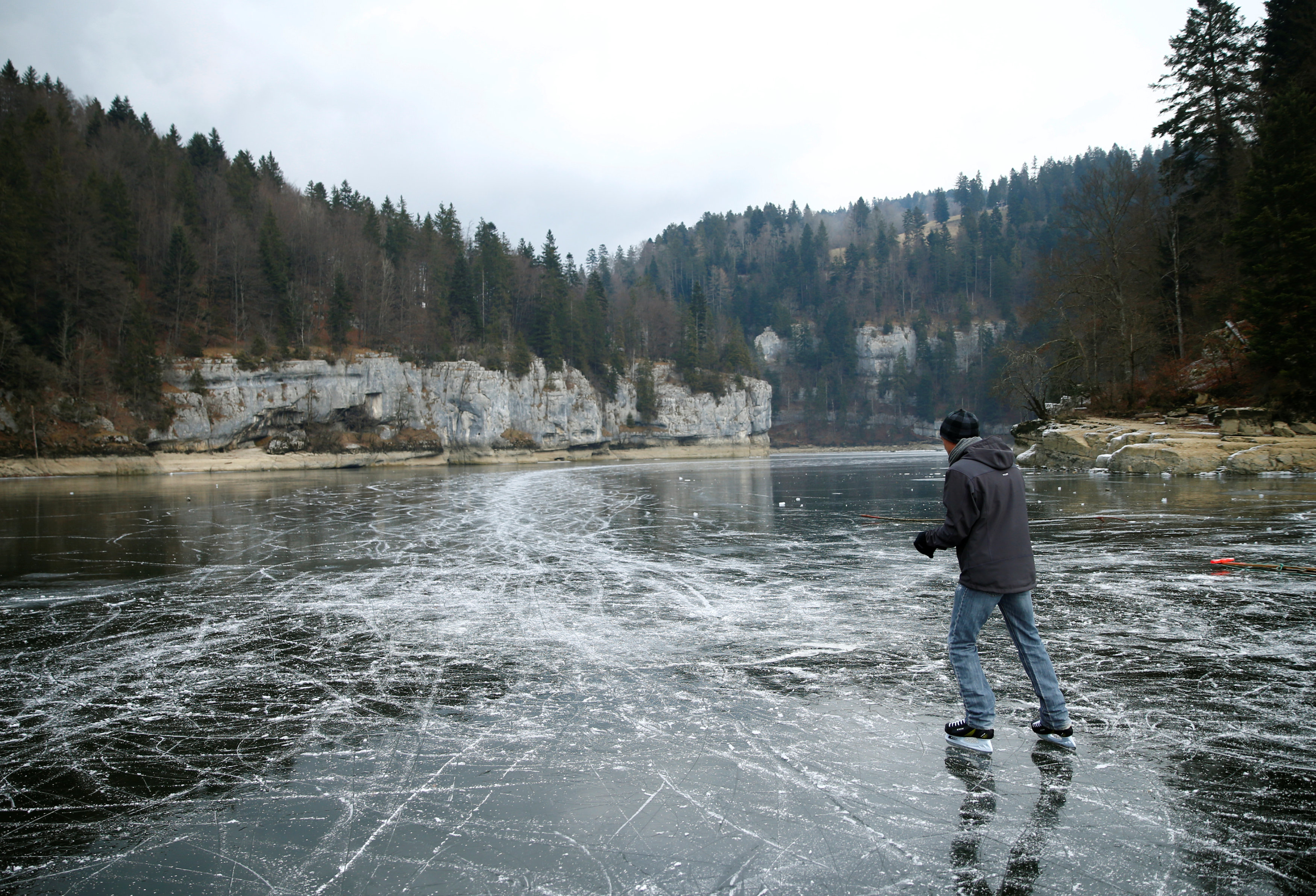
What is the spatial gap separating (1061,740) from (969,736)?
49 centimetres

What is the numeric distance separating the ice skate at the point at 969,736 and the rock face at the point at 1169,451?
23.5 m

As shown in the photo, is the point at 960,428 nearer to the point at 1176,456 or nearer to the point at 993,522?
the point at 993,522

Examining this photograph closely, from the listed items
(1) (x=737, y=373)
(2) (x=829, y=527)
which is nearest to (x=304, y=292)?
(1) (x=737, y=373)

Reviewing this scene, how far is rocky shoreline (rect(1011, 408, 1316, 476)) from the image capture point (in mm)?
20953

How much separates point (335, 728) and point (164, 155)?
80418mm

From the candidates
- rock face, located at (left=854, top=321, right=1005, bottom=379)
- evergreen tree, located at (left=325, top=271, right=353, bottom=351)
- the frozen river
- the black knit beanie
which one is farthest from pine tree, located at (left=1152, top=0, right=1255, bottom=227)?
rock face, located at (left=854, top=321, right=1005, bottom=379)

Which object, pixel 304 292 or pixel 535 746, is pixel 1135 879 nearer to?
pixel 535 746

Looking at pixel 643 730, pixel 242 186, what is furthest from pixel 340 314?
pixel 643 730

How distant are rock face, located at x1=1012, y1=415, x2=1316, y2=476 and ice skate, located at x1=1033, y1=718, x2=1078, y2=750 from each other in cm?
2318

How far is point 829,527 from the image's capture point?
551 inches

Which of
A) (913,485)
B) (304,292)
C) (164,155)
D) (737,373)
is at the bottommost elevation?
(913,485)

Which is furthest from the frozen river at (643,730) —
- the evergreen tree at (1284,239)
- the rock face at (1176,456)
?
the evergreen tree at (1284,239)

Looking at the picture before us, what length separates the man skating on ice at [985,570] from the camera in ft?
12.3

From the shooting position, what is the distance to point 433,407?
64188 mm
